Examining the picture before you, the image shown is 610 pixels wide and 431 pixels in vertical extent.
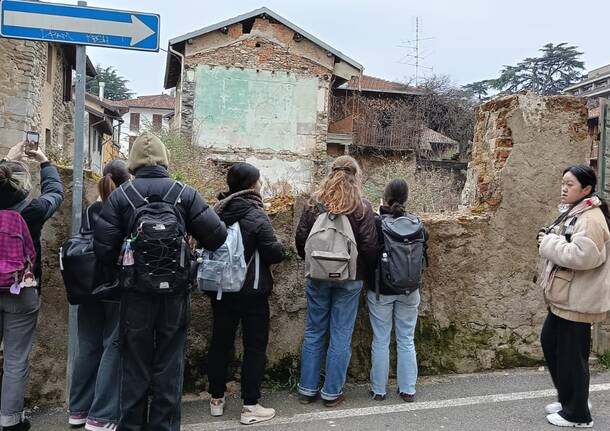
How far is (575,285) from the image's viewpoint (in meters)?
3.84

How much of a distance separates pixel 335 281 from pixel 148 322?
54.7 inches

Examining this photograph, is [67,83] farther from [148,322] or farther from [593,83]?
[593,83]

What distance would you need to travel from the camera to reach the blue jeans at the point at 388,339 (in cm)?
451

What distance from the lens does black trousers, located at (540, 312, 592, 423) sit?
3.88 metres

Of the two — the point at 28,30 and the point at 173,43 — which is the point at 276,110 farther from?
the point at 28,30

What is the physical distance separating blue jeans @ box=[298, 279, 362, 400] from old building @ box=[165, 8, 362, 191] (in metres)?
18.5

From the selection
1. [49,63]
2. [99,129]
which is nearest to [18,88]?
[49,63]

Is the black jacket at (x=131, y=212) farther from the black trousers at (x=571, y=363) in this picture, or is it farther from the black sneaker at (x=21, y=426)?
the black trousers at (x=571, y=363)

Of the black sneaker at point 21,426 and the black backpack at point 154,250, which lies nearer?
the black backpack at point 154,250

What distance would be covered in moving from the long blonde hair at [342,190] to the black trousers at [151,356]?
1294 mm

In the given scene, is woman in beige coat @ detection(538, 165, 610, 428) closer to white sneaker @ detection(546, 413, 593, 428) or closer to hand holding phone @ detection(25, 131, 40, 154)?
white sneaker @ detection(546, 413, 593, 428)

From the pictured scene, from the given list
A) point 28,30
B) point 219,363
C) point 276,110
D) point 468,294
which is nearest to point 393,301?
point 468,294

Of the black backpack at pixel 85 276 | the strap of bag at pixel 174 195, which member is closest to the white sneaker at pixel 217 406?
the black backpack at pixel 85 276

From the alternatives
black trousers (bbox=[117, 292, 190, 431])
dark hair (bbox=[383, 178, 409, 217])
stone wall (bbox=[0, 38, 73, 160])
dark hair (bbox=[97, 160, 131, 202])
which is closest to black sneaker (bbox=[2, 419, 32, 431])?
black trousers (bbox=[117, 292, 190, 431])
